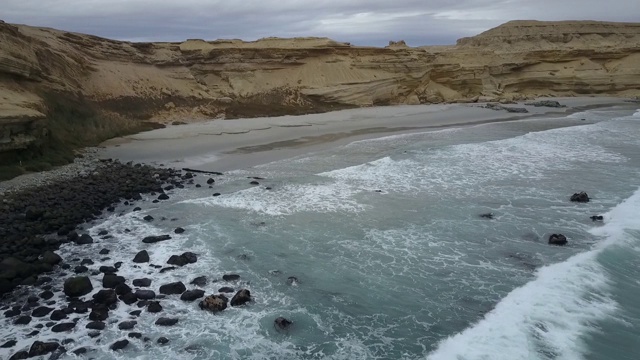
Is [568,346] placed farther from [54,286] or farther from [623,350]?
[54,286]

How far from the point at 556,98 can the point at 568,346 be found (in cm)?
3811

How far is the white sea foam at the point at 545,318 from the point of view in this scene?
585cm

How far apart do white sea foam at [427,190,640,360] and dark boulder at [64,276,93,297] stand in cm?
516

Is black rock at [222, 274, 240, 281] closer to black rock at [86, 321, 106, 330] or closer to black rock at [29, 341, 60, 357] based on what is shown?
black rock at [86, 321, 106, 330]

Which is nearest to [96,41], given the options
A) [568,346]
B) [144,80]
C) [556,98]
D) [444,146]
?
[144,80]

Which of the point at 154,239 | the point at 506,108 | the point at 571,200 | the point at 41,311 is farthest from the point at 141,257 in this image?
the point at 506,108

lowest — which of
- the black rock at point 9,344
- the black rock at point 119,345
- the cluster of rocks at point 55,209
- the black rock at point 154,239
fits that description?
the black rock at point 119,345

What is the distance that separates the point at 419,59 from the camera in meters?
32.8

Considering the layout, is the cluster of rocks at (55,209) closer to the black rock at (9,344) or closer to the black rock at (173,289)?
the black rock at (9,344)

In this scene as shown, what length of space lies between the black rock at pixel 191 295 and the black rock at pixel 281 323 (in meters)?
1.38

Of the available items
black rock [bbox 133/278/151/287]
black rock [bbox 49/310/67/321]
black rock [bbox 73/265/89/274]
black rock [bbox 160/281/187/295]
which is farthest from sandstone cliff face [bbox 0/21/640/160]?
black rock [bbox 160/281/187/295]

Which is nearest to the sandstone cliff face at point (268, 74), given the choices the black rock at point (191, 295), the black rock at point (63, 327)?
the black rock at point (63, 327)

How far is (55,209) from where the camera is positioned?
1040cm

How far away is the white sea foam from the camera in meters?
5.85
